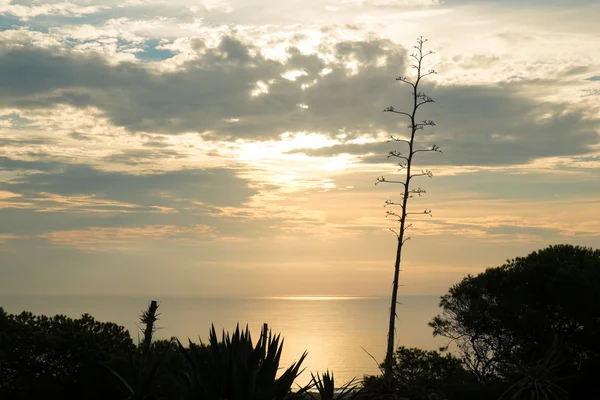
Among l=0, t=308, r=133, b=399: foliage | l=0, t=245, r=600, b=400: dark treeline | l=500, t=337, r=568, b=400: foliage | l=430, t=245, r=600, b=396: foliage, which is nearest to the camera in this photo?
l=500, t=337, r=568, b=400: foliage

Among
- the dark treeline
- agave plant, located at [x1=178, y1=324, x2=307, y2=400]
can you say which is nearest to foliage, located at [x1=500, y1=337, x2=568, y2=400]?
the dark treeline

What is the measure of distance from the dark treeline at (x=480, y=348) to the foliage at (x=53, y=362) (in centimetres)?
4

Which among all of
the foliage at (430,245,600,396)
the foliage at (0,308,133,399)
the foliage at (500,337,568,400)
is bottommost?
the foliage at (0,308,133,399)

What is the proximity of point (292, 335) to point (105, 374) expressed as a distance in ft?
546

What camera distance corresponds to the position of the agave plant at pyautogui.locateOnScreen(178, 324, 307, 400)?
38.9 ft

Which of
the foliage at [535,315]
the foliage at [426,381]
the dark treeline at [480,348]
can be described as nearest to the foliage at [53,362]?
the dark treeline at [480,348]

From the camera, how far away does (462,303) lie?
29.0 m

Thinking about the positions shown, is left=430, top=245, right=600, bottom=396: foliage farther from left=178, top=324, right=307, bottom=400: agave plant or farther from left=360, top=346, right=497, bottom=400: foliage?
left=178, top=324, right=307, bottom=400: agave plant

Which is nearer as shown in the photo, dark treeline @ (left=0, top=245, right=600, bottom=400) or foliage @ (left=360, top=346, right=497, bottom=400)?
foliage @ (left=360, top=346, right=497, bottom=400)

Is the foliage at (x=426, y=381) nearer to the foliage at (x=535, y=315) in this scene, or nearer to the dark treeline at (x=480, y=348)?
the dark treeline at (x=480, y=348)

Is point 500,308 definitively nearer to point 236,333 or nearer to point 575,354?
point 575,354

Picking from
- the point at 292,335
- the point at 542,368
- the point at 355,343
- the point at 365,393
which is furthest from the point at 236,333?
the point at 292,335

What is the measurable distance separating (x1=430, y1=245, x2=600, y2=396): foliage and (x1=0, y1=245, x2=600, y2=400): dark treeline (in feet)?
0.12

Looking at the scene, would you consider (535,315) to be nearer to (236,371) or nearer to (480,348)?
(480,348)
